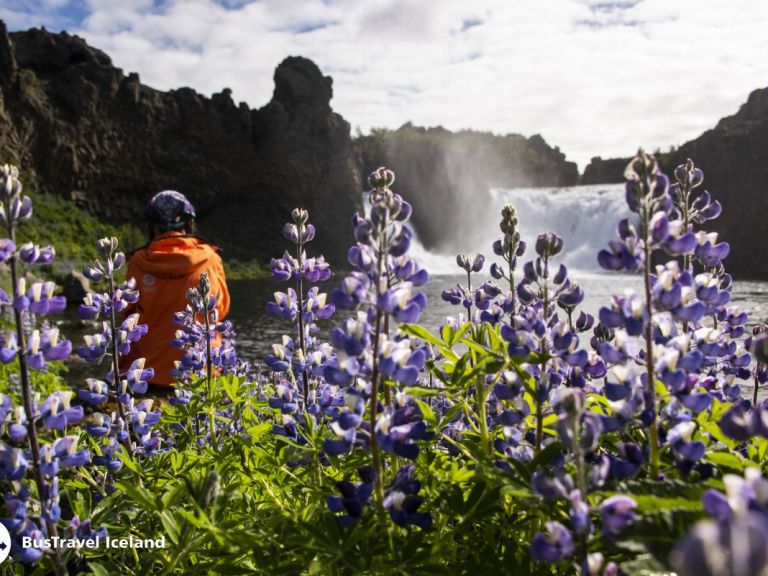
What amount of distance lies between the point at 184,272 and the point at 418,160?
221 feet


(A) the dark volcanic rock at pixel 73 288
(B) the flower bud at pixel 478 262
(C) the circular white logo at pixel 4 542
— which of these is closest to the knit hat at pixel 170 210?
(B) the flower bud at pixel 478 262

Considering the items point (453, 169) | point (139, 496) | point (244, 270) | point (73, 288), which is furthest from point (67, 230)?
point (139, 496)

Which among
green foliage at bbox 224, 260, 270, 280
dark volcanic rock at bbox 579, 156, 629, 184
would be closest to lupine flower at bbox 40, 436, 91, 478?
green foliage at bbox 224, 260, 270, 280

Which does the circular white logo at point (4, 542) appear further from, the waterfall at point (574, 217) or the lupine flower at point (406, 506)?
the waterfall at point (574, 217)

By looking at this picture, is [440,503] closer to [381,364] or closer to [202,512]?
[381,364]

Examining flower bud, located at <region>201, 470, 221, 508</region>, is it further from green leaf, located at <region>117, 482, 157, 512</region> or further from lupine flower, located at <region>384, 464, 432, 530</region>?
Result: lupine flower, located at <region>384, 464, 432, 530</region>

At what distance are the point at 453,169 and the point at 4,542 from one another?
2720 inches

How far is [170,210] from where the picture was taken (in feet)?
16.2

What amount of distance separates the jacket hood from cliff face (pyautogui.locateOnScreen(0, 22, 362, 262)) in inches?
1548

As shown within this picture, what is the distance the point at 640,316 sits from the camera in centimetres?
127

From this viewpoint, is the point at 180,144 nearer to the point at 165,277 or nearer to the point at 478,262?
the point at 165,277

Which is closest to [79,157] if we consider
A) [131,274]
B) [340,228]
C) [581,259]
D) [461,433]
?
[340,228]

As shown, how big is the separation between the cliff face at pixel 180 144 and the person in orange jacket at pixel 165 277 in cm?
3932

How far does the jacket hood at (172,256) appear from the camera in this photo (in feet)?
15.8
